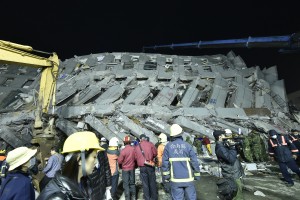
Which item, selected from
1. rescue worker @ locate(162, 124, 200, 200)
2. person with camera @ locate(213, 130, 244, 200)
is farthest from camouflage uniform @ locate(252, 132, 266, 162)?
rescue worker @ locate(162, 124, 200, 200)

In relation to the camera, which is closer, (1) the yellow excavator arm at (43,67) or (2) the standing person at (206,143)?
(1) the yellow excavator arm at (43,67)

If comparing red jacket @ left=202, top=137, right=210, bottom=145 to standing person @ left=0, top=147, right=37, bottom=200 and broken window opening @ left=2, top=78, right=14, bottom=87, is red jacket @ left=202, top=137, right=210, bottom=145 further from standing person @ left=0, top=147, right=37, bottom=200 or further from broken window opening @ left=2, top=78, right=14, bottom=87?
broken window opening @ left=2, top=78, right=14, bottom=87

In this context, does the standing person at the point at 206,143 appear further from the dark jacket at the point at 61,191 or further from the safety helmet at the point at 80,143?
the dark jacket at the point at 61,191

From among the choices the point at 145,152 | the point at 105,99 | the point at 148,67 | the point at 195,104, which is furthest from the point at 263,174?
the point at 148,67

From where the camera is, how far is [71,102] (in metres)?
15.2

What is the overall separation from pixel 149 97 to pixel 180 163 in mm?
11850

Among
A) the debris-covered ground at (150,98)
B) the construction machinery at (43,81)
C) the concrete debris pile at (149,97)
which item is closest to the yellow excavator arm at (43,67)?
the construction machinery at (43,81)

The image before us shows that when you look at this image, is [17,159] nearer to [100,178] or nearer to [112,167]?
[100,178]

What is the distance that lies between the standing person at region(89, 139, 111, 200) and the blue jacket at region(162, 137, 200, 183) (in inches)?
48.6

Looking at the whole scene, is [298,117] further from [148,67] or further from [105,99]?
[105,99]

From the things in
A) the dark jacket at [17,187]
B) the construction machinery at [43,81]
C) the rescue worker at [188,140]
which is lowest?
the dark jacket at [17,187]

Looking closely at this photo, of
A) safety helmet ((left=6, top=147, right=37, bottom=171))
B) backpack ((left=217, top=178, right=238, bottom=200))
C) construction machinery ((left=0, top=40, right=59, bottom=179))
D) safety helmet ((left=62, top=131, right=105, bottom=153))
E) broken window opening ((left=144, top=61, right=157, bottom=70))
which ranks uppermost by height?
broken window opening ((left=144, top=61, right=157, bottom=70))

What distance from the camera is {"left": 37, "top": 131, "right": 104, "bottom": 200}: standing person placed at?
4.34ft

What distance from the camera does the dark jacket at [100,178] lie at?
12.9 feet
